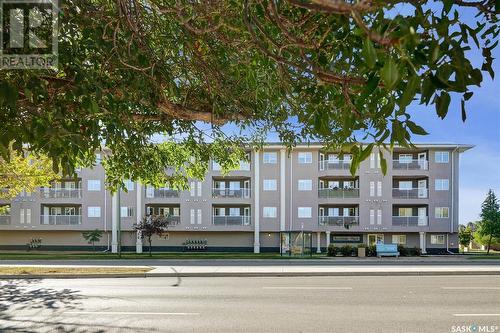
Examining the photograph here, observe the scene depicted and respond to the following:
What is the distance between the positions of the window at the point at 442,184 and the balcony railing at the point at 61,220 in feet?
114

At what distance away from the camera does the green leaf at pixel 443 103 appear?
2130 mm

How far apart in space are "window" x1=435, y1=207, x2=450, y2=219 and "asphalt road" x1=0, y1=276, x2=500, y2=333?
25.5m

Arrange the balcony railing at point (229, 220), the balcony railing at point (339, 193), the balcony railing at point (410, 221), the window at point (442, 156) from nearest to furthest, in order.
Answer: the balcony railing at point (410, 221)
the window at point (442, 156)
the balcony railing at point (339, 193)
the balcony railing at point (229, 220)

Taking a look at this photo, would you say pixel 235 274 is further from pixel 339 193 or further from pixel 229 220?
pixel 339 193

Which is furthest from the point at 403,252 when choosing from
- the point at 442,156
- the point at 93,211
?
the point at 93,211

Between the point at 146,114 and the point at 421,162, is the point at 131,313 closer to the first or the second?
the point at 146,114

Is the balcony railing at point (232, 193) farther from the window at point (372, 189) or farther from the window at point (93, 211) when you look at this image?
the window at point (372, 189)

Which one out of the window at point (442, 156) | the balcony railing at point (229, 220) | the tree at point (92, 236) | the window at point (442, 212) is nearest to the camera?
the tree at point (92, 236)

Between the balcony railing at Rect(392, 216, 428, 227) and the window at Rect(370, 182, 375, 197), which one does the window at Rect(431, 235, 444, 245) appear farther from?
the window at Rect(370, 182, 375, 197)

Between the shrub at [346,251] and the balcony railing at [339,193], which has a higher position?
the balcony railing at [339,193]

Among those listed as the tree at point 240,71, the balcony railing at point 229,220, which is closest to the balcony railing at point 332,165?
the balcony railing at point 229,220

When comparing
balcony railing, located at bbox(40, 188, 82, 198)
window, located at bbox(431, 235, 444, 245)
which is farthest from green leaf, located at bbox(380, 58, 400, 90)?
balcony railing, located at bbox(40, 188, 82, 198)

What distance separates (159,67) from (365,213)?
38263 mm

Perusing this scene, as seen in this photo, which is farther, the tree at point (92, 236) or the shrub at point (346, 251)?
the tree at point (92, 236)
